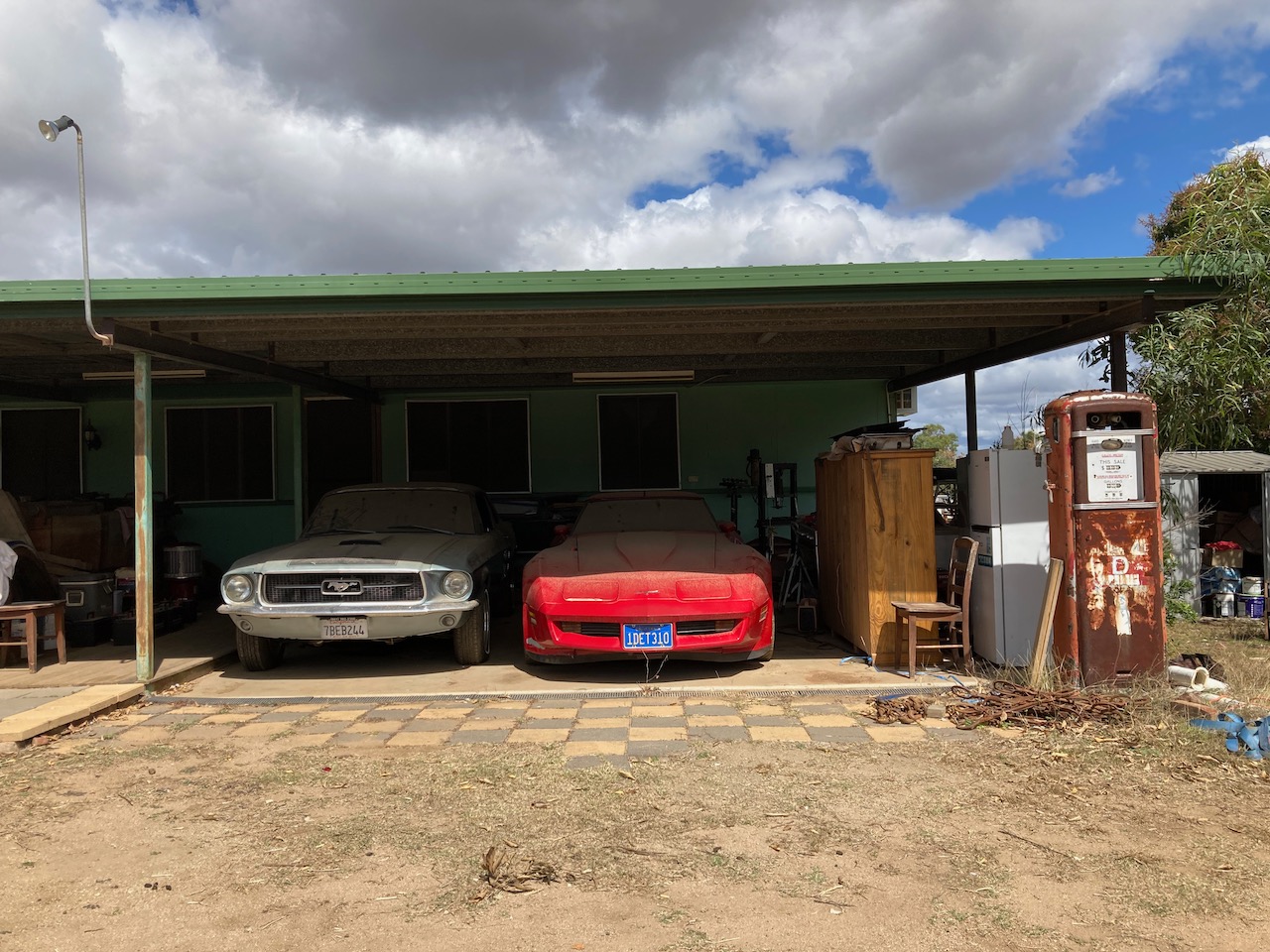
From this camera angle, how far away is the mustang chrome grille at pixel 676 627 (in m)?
6.29

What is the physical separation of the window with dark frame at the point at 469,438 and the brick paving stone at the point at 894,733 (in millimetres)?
7522

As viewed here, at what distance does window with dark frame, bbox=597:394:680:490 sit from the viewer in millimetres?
12023

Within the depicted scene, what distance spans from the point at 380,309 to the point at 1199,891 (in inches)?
229

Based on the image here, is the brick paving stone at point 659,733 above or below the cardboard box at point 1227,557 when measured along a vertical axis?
below

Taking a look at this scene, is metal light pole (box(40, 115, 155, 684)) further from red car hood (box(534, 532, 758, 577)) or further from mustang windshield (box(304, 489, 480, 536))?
red car hood (box(534, 532, 758, 577))

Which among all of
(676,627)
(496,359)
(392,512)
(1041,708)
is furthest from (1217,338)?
(392,512)

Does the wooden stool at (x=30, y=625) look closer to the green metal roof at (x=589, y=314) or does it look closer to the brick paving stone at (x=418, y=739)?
the green metal roof at (x=589, y=314)

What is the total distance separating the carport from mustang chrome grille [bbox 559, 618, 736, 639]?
229 cm

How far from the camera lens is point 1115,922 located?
9.63ft

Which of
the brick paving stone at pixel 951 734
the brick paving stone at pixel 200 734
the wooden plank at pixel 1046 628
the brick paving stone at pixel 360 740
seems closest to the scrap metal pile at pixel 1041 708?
the brick paving stone at pixel 951 734

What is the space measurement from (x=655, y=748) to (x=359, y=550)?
319cm

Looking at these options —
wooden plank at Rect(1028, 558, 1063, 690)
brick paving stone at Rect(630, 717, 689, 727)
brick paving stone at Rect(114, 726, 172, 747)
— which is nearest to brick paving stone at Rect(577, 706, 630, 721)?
brick paving stone at Rect(630, 717, 689, 727)

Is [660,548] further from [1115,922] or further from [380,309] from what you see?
[1115,922]

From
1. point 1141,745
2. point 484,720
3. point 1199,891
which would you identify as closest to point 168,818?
point 484,720
